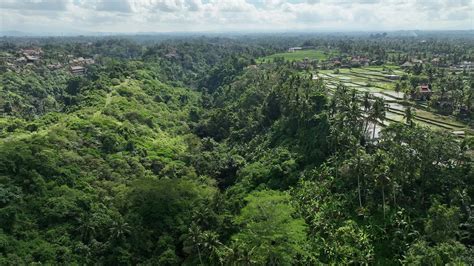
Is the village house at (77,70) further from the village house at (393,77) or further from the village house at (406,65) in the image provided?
the village house at (406,65)

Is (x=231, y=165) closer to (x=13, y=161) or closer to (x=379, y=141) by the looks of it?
(x=379, y=141)

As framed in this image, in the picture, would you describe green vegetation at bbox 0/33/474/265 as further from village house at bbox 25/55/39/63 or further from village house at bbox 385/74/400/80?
village house at bbox 25/55/39/63

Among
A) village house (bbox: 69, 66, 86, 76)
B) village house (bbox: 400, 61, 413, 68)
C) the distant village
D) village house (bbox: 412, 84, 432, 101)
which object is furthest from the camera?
village house (bbox: 69, 66, 86, 76)

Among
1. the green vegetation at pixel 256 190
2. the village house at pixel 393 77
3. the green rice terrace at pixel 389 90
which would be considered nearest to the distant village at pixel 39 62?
the green vegetation at pixel 256 190

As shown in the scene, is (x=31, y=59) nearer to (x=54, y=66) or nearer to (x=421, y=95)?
(x=54, y=66)

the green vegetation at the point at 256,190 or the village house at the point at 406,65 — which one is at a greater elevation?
the village house at the point at 406,65

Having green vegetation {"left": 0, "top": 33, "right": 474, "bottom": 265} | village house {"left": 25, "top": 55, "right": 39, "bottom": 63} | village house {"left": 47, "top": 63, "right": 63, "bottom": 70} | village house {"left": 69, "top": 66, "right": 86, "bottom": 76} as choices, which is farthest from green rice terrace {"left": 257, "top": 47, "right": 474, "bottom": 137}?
village house {"left": 25, "top": 55, "right": 39, "bottom": 63}

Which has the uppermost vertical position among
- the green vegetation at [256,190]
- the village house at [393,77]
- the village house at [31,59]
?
the village house at [31,59]

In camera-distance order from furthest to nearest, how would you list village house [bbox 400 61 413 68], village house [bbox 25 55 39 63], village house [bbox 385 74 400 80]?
village house [bbox 25 55 39 63] < village house [bbox 400 61 413 68] < village house [bbox 385 74 400 80]
